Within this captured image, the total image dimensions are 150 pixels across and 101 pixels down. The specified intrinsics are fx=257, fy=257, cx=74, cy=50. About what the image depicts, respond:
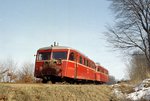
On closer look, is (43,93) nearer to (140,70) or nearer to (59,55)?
(59,55)

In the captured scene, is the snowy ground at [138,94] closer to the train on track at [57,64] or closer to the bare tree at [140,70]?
the train on track at [57,64]

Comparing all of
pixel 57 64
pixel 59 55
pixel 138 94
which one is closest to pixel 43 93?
pixel 138 94

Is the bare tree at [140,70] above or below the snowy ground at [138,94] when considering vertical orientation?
above

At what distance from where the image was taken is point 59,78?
18188mm

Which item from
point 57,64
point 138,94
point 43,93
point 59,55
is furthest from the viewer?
point 59,55

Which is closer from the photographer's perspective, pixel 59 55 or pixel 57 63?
pixel 57 63

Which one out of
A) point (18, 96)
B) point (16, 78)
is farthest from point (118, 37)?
point (18, 96)

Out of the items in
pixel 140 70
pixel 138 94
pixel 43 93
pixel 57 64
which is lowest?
pixel 138 94

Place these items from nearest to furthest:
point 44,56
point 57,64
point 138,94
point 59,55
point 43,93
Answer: point 43,93
point 138,94
point 57,64
point 59,55
point 44,56

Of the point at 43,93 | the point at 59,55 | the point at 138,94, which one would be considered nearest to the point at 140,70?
the point at 59,55

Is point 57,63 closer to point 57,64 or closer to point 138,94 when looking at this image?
point 57,64

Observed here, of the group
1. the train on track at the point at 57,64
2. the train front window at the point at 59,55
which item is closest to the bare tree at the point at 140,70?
the train on track at the point at 57,64

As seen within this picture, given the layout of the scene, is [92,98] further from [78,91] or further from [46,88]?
[46,88]

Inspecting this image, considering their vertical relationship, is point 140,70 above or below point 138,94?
above
